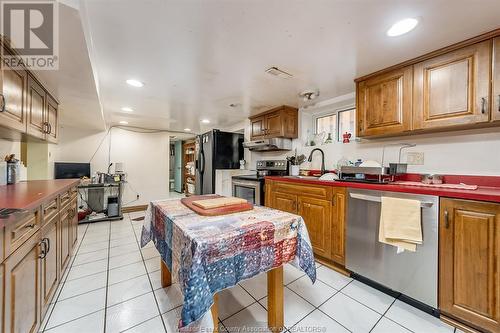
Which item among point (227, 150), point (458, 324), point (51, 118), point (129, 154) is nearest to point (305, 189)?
point (458, 324)

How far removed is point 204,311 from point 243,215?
1.83 feet

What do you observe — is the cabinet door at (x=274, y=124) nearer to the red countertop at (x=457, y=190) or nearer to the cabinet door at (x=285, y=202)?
the cabinet door at (x=285, y=202)

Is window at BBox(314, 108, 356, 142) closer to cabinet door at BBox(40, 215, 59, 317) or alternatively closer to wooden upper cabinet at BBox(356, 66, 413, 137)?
wooden upper cabinet at BBox(356, 66, 413, 137)

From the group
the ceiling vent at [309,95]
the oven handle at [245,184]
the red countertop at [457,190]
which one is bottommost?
the oven handle at [245,184]

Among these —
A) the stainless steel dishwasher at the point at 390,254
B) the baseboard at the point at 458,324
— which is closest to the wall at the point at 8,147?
the stainless steel dishwasher at the point at 390,254

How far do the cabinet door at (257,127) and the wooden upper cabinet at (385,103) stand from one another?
5.65ft

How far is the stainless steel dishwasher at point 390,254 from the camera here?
150 centimetres

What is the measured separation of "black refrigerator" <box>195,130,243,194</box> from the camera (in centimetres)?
413

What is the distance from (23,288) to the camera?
1053mm

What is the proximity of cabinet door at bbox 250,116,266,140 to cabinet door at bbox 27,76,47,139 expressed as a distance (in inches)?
114

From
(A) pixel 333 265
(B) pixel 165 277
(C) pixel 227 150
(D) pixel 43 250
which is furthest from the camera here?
(C) pixel 227 150

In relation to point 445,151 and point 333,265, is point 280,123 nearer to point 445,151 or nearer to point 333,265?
point 445,151

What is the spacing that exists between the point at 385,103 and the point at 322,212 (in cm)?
131

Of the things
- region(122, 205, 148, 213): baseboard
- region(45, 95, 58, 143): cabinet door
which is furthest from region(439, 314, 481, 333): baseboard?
region(122, 205, 148, 213): baseboard
